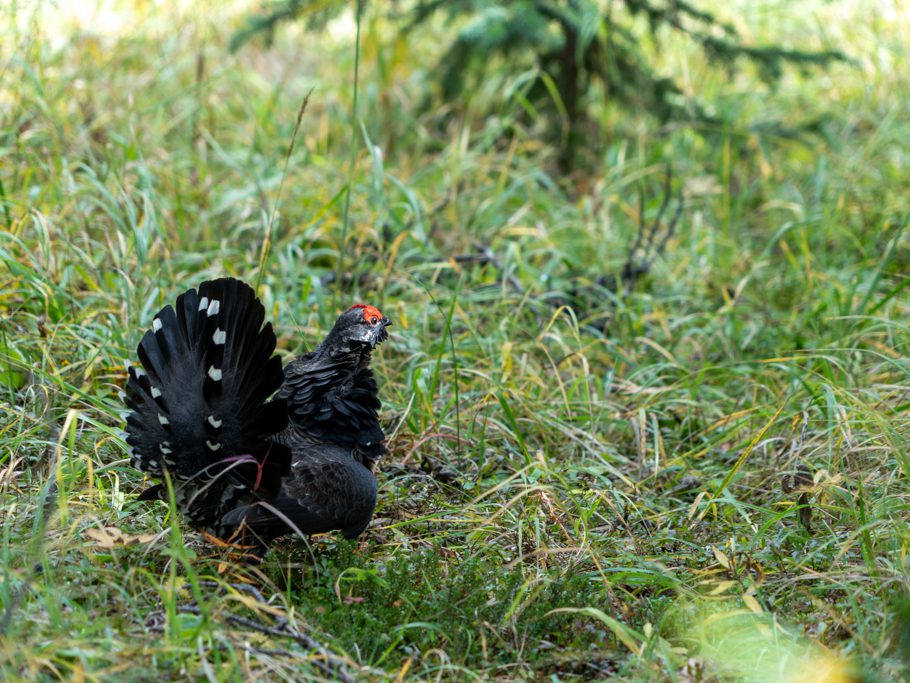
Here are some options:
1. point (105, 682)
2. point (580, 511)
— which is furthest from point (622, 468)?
point (105, 682)

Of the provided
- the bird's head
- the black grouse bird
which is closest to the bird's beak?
the bird's head

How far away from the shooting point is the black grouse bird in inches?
120

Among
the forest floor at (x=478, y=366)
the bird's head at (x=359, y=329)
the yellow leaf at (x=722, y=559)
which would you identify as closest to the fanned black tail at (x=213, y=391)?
the forest floor at (x=478, y=366)

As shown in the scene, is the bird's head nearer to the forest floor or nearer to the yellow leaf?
the forest floor

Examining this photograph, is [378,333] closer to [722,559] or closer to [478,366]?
[478,366]

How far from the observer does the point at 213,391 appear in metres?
3.04

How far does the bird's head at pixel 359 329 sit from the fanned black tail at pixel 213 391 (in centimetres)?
49

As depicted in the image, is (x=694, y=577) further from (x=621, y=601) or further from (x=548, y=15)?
(x=548, y=15)

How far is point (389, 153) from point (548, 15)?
1.56 m

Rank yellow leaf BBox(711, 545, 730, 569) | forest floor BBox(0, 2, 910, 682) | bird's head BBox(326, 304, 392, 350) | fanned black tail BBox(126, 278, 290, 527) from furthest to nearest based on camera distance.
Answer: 1. bird's head BBox(326, 304, 392, 350)
2. yellow leaf BBox(711, 545, 730, 569)
3. fanned black tail BBox(126, 278, 290, 527)
4. forest floor BBox(0, 2, 910, 682)

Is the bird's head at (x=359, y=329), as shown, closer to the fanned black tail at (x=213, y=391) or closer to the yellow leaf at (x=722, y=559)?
the fanned black tail at (x=213, y=391)

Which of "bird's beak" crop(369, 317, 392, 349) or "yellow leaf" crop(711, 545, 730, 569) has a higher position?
"bird's beak" crop(369, 317, 392, 349)

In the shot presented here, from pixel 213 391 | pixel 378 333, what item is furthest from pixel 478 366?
pixel 213 391

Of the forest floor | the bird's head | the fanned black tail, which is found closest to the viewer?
the forest floor
